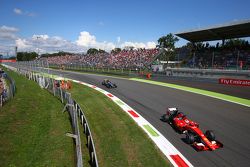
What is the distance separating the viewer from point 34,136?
35.3 ft

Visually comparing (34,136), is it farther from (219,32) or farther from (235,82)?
(219,32)

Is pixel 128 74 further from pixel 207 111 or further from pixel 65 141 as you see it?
pixel 65 141

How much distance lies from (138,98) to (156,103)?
2.37m

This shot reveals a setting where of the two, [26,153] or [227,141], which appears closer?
[26,153]

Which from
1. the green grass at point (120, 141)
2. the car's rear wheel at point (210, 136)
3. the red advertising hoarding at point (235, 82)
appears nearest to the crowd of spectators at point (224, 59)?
the red advertising hoarding at point (235, 82)

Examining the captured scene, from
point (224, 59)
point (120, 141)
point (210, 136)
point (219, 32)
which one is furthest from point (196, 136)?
point (219, 32)

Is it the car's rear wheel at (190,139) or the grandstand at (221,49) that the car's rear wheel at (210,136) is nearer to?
the car's rear wheel at (190,139)

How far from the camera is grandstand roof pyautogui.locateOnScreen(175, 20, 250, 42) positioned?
30.4m

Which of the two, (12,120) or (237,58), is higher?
(237,58)

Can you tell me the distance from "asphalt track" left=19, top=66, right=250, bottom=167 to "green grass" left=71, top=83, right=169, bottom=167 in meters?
1.06

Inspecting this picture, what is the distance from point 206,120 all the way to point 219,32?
2558cm

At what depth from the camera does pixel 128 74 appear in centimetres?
3875

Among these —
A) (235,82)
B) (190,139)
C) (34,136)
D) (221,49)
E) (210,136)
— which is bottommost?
(34,136)

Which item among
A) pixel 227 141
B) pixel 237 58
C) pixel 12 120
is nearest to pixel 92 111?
pixel 12 120
